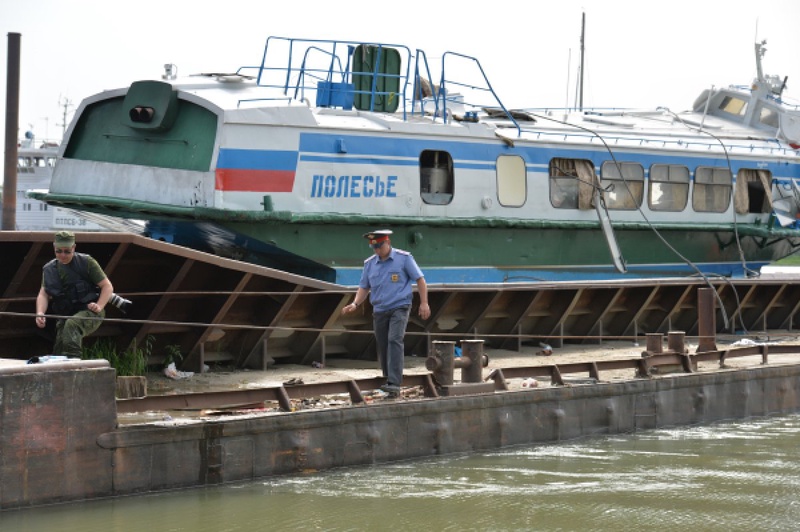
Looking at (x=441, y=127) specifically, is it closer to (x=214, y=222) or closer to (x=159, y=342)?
(x=214, y=222)

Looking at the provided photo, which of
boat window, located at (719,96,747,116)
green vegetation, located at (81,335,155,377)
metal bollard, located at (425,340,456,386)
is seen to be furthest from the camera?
boat window, located at (719,96,747,116)

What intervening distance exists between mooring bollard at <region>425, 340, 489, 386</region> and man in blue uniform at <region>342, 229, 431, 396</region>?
0.46m

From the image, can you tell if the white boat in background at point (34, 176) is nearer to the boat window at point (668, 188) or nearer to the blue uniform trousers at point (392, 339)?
the boat window at point (668, 188)

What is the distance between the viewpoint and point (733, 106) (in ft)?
78.4

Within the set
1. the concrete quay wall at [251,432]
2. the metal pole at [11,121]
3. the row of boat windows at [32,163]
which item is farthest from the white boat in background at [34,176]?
the concrete quay wall at [251,432]

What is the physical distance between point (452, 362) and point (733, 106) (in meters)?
13.4

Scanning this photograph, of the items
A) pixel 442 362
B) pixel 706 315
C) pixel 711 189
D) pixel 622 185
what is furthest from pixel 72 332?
pixel 711 189

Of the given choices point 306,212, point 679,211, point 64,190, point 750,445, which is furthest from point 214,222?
point 679,211

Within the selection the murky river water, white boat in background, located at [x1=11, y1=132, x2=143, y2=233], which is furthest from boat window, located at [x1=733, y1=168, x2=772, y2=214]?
white boat in background, located at [x1=11, y1=132, x2=143, y2=233]

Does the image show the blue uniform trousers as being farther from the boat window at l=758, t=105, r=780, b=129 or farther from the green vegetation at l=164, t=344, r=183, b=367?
the boat window at l=758, t=105, r=780, b=129

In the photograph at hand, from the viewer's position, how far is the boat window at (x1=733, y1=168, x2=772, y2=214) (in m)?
21.1

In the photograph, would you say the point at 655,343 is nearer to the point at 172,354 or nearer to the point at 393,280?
the point at 393,280

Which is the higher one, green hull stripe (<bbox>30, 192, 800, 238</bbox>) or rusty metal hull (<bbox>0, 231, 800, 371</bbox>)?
green hull stripe (<bbox>30, 192, 800, 238</bbox>)

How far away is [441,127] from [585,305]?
11.1 feet
